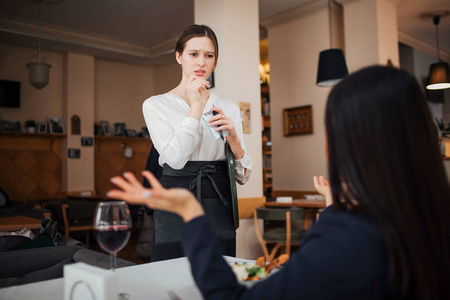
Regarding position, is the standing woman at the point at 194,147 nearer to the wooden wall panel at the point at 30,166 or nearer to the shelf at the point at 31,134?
the shelf at the point at 31,134

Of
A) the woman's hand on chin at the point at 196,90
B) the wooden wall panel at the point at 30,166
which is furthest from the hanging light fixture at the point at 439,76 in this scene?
the wooden wall panel at the point at 30,166

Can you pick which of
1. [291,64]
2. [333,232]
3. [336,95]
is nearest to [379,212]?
[333,232]

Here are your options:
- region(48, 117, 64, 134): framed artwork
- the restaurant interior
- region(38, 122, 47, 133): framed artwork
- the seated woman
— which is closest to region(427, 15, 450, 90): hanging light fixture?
the restaurant interior

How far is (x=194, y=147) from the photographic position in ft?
5.58

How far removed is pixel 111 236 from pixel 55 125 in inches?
306

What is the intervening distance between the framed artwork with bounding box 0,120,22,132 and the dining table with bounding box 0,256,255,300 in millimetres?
7351

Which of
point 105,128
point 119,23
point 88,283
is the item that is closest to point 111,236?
point 88,283

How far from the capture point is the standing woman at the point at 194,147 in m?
1.71

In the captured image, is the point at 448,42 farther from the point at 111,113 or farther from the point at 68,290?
the point at 68,290

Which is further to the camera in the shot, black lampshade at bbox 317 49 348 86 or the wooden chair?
black lampshade at bbox 317 49 348 86

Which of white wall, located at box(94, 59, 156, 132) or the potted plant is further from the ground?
white wall, located at box(94, 59, 156, 132)

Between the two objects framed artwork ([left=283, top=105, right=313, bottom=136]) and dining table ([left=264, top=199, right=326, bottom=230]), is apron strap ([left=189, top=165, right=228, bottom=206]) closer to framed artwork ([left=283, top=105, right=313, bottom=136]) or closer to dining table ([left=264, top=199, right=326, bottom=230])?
dining table ([left=264, top=199, right=326, bottom=230])

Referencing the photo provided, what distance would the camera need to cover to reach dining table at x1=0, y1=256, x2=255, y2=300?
1038 millimetres

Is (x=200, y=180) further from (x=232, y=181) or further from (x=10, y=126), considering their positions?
(x=10, y=126)
